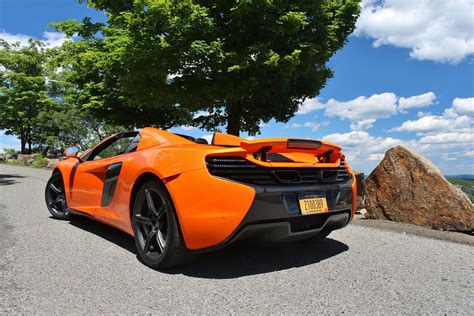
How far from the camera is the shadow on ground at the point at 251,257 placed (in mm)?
2932

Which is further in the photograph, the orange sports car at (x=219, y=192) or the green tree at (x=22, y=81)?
the green tree at (x=22, y=81)

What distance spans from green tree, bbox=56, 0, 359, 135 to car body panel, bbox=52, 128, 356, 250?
6134mm

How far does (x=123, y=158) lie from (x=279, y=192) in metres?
1.72

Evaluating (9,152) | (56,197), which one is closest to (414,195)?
(56,197)

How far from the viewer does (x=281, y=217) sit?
2711 millimetres

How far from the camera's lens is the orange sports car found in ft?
8.57

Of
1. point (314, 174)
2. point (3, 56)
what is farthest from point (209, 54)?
point (3, 56)

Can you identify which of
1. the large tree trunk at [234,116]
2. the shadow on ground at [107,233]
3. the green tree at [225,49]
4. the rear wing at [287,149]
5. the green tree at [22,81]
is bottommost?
the shadow on ground at [107,233]

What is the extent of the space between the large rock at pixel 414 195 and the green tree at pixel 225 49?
4382 mm

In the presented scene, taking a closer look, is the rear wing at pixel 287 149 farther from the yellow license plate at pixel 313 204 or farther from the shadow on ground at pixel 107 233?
the shadow on ground at pixel 107 233

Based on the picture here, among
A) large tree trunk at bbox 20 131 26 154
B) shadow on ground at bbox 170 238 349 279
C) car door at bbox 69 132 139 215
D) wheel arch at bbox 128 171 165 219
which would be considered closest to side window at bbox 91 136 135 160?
car door at bbox 69 132 139 215

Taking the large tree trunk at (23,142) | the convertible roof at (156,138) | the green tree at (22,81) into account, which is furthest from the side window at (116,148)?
the large tree trunk at (23,142)

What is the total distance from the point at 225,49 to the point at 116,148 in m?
6.43

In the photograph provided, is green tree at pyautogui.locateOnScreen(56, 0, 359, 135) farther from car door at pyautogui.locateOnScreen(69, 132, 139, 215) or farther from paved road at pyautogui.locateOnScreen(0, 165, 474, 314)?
paved road at pyautogui.locateOnScreen(0, 165, 474, 314)
